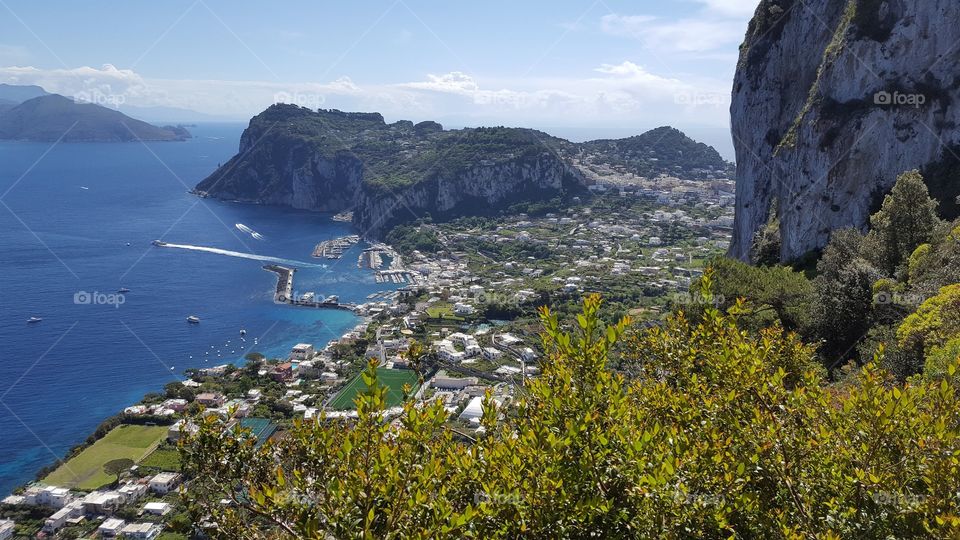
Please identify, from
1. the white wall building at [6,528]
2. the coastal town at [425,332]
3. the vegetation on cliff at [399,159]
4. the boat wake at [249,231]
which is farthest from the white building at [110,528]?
the vegetation on cliff at [399,159]

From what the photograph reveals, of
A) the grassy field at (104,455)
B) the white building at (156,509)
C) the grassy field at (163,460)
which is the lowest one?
the grassy field at (104,455)

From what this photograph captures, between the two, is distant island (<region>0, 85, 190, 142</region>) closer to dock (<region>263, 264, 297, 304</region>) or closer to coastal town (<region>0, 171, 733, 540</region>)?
coastal town (<region>0, 171, 733, 540</region>)

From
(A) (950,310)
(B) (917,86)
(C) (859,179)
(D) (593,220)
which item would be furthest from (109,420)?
(D) (593,220)

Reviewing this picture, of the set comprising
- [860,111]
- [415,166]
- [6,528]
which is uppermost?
[860,111]

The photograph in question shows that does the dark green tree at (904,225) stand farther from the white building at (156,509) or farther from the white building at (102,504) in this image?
the white building at (102,504)
